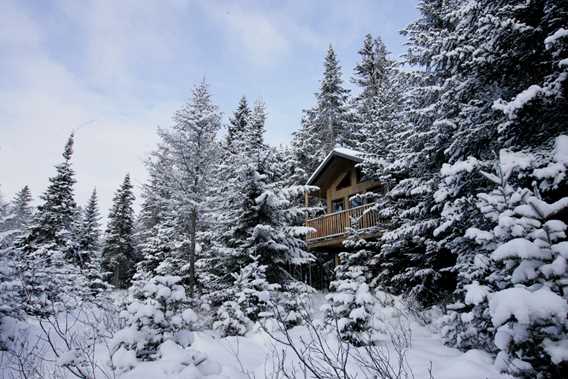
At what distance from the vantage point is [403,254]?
9.66 meters

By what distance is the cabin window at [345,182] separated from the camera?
16.8m

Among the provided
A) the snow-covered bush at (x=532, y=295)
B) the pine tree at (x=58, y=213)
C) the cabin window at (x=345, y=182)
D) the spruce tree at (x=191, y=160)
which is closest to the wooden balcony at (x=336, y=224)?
the cabin window at (x=345, y=182)

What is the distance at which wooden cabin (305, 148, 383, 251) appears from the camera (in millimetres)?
13305

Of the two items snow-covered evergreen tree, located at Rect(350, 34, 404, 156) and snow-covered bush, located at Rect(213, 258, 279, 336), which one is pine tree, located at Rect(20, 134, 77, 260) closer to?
snow-covered bush, located at Rect(213, 258, 279, 336)

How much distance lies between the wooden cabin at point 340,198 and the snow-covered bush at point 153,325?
8.28 meters

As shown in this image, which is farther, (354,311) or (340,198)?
(340,198)

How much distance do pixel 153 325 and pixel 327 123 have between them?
20948 mm

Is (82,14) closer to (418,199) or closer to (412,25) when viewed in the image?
(412,25)

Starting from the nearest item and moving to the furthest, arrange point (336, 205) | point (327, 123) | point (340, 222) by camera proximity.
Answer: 1. point (340, 222)
2. point (336, 205)
3. point (327, 123)

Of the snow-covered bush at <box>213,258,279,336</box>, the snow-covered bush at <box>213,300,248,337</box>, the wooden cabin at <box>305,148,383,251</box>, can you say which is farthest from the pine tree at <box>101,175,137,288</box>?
the snow-covered bush at <box>213,300,248,337</box>

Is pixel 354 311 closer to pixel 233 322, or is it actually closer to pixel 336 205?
pixel 233 322

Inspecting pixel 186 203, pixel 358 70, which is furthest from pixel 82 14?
pixel 358 70

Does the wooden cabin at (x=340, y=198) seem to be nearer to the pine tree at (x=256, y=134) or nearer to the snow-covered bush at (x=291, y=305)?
the snow-covered bush at (x=291, y=305)

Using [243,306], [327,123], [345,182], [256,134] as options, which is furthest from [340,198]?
[243,306]
